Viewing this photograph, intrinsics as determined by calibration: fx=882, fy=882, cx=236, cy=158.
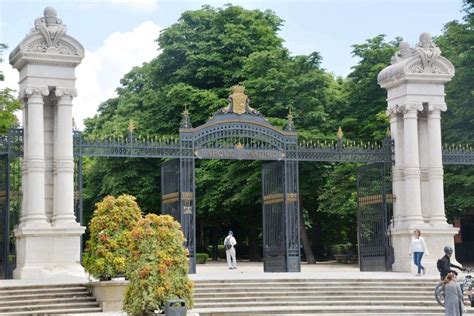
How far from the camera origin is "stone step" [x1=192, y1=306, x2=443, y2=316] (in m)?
19.0

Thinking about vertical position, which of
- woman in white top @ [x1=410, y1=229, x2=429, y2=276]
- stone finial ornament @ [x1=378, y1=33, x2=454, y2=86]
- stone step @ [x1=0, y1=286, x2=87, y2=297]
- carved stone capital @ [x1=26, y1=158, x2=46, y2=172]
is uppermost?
stone finial ornament @ [x1=378, y1=33, x2=454, y2=86]

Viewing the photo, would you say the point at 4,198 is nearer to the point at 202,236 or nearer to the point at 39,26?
the point at 39,26

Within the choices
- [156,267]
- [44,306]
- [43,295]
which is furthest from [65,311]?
[156,267]

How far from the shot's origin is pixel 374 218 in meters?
28.1

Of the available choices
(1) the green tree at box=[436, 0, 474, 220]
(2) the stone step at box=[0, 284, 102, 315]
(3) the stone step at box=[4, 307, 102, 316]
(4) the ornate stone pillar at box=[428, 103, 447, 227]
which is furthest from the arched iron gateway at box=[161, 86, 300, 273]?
(1) the green tree at box=[436, 0, 474, 220]

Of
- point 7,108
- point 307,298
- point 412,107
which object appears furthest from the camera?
point 7,108

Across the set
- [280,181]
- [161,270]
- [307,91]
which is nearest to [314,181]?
[307,91]

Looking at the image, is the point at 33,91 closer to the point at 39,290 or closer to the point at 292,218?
the point at 39,290

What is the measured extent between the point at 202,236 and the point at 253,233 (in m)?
4.88

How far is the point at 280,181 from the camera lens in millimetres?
27297

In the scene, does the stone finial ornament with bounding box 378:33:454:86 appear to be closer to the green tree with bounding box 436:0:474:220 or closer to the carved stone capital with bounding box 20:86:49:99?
the green tree with bounding box 436:0:474:220

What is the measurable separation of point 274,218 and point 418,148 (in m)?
5.03

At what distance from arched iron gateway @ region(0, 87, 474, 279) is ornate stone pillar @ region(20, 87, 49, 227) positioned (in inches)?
29.3

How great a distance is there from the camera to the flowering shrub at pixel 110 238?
2008 cm
